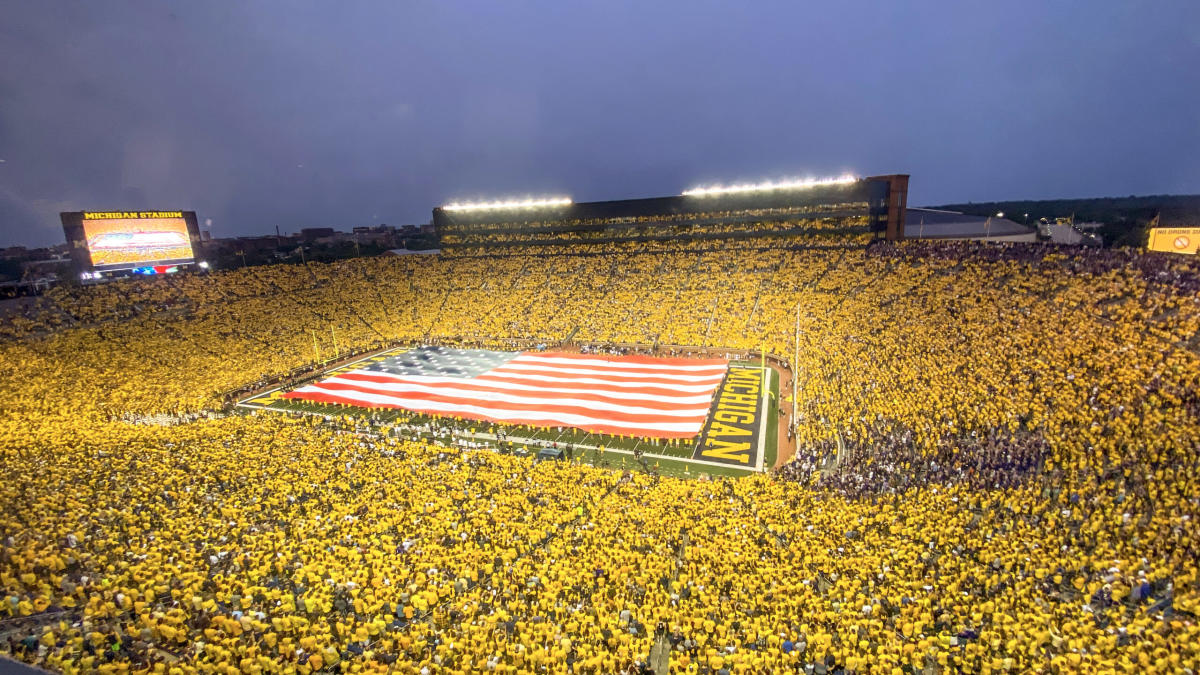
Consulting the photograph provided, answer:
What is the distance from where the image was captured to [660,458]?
20141 mm

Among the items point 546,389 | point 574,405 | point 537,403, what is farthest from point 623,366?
point 537,403

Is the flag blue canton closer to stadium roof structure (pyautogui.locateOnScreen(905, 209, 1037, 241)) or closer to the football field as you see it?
the football field

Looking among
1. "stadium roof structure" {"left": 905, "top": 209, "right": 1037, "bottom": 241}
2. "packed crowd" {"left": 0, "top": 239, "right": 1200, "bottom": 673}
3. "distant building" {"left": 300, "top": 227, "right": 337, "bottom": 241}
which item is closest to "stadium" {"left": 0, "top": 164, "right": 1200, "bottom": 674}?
"packed crowd" {"left": 0, "top": 239, "right": 1200, "bottom": 673}

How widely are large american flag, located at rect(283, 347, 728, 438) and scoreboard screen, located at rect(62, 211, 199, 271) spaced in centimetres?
2435

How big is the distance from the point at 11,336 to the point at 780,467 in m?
46.8

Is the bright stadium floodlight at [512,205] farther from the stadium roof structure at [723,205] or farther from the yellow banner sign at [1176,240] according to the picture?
the yellow banner sign at [1176,240]

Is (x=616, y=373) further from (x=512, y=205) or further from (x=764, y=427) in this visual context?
(x=512, y=205)

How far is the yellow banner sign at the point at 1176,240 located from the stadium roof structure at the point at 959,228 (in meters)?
12.5

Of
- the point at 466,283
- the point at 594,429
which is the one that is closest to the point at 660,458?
the point at 594,429

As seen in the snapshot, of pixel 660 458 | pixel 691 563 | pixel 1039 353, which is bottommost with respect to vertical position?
pixel 660 458

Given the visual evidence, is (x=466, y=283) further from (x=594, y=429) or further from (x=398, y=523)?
(x=398, y=523)

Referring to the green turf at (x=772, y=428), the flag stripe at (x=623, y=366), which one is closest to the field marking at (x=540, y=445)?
the green turf at (x=772, y=428)

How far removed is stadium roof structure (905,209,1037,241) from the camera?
49.5 meters

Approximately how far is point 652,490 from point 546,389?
46.6 feet
